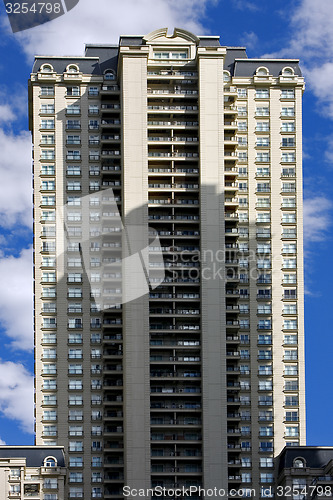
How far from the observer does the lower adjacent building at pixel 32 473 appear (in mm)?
180625

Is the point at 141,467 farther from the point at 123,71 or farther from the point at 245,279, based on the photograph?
the point at 123,71

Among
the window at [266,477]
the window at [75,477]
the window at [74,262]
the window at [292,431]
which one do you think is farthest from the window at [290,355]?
the window at [75,477]

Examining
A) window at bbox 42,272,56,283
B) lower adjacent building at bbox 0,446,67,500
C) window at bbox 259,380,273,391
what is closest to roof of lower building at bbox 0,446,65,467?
lower adjacent building at bbox 0,446,67,500

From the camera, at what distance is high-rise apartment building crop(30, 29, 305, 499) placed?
189 m

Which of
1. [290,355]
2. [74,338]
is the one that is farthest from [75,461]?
[290,355]

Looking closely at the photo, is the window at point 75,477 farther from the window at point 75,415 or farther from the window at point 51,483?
the window at point 75,415

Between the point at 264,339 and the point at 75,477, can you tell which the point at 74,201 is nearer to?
the point at 264,339

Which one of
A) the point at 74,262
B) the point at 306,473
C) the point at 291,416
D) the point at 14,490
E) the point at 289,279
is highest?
the point at 74,262

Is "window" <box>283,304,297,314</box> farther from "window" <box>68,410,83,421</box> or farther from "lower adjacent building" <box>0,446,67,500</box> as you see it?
"lower adjacent building" <box>0,446,67,500</box>

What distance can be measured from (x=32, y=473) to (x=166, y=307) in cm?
2705

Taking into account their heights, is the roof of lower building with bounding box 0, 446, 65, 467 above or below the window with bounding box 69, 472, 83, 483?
above

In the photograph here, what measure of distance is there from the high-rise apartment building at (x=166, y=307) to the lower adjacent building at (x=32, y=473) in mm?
5693

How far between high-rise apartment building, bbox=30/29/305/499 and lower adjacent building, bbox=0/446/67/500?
224 inches

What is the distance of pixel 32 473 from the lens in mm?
182750
